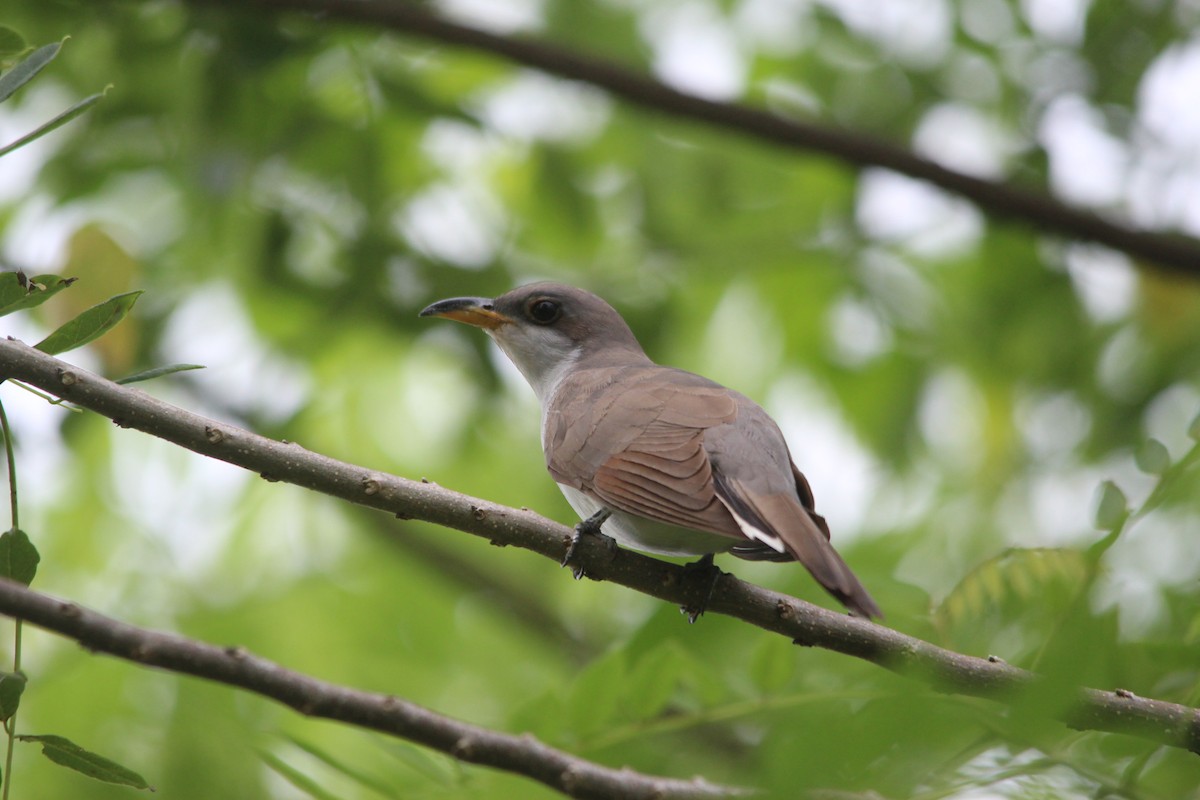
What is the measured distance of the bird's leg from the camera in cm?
321

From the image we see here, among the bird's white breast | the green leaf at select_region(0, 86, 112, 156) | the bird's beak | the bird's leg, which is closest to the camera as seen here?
the green leaf at select_region(0, 86, 112, 156)

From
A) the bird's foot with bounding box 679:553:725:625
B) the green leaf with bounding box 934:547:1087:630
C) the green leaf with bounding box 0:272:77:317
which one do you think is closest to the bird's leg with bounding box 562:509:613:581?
the bird's foot with bounding box 679:553:725:625

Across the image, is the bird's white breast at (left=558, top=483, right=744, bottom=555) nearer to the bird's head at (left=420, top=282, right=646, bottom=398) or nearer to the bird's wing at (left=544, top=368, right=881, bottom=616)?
the bird's wing at (left=544, top=368, right=881, bottom=616)

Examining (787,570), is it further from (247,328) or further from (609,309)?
(247,328)

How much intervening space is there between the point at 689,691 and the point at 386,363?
4.71 metres

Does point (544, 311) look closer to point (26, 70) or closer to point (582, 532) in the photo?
point (582, 532)

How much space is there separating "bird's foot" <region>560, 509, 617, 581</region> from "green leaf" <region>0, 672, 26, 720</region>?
1363mm

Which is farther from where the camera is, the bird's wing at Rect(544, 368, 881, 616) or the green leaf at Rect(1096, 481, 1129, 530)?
the bird's wing at Rect(544, 368, 881, 616)

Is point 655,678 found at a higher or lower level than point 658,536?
lower

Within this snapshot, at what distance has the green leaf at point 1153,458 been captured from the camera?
2.98 metres

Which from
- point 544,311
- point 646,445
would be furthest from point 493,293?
point 646,445

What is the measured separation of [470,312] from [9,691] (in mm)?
3279

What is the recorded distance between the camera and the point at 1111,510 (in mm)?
2805

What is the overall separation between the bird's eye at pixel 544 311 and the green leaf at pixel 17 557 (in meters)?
3.45
